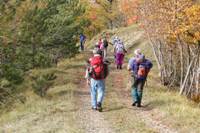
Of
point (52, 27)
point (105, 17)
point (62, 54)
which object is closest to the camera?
point (52, 27)

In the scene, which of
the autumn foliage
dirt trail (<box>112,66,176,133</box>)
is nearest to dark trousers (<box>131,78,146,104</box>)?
dirt trail (<box>112,66,176,133</box>)

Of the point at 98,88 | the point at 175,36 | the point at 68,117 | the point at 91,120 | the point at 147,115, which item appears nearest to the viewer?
the point at 91,120

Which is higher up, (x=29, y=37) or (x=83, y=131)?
(x=29, y=37)

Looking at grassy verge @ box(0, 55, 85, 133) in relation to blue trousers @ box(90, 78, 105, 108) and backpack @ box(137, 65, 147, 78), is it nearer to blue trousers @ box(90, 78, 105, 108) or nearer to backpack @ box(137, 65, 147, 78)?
blue trousers @ box(90, 78, 105, 108)

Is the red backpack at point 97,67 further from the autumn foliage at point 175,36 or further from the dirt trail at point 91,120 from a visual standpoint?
the autumn foliage at point 175,36

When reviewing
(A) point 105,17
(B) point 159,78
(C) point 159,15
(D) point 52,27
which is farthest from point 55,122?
(A) point 105,17

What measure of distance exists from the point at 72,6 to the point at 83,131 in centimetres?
2247

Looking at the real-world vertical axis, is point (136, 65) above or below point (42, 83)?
above

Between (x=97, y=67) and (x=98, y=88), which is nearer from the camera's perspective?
(x=97, y=67)

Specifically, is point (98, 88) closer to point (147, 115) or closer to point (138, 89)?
point (138, 89)

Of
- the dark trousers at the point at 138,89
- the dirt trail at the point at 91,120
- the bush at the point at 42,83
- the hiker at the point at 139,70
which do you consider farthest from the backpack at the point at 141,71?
the bush at the point at 42,83

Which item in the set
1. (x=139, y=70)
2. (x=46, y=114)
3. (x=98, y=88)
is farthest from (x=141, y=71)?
(x=46, y=114)

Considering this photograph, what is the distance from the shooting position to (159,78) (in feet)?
90.8

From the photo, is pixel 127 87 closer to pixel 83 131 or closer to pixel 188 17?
pixel 188 17
